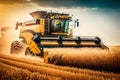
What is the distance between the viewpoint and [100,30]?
6.38m

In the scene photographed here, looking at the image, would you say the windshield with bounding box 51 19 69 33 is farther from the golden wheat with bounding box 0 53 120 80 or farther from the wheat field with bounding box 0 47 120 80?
the golden wheat with bounding box 0 53 120 80

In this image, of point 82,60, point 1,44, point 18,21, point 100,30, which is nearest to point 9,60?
point 1,44

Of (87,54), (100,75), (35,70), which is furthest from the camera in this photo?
(87,54)

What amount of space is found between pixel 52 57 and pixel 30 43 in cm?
69

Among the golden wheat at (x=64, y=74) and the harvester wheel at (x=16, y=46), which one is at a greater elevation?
the harvester wheel at (x=16, y=46)

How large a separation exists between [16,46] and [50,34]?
79cm

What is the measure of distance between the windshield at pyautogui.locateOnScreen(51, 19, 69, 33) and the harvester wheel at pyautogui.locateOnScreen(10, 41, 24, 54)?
781 mm

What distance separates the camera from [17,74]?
18.4 feet

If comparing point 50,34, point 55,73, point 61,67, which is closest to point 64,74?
point 55,73

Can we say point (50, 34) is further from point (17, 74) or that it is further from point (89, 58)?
point (17, 74)

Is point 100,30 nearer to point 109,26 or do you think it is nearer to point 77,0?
point 109,26

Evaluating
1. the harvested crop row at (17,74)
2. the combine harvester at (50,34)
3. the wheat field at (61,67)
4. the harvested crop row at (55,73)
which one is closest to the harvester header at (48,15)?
the combine harvester at (50,34)

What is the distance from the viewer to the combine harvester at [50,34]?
6.37m

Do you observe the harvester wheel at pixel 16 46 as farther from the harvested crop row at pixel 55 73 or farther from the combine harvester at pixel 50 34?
the harvested crop row at pixel 55 73
